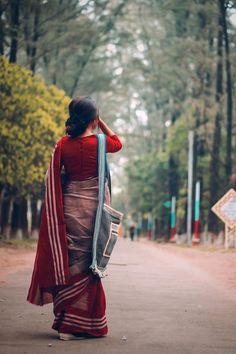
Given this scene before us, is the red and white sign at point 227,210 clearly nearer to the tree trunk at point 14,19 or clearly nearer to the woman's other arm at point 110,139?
the tree trunk at point 14,19

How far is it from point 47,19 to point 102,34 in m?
8.24

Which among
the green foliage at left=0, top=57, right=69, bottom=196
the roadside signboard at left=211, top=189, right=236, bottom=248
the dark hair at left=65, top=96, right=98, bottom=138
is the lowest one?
the roadside signboard at left=211, top=189, right=236, bottom=248

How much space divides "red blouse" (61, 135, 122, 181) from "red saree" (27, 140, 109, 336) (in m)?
0.05

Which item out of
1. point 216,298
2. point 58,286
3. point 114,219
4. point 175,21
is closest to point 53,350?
Result: point 58,286

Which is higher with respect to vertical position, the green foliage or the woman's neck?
the woman's neck

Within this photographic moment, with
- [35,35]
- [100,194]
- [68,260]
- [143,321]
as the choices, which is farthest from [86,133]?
[35,35]

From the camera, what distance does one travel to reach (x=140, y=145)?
8088cm

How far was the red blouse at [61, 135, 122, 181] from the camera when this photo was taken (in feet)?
25.3

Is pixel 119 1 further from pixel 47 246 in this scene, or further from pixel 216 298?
pixel 47 246

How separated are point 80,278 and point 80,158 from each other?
98 centimetres

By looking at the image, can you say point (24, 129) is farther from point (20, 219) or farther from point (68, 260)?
point (68, 260)

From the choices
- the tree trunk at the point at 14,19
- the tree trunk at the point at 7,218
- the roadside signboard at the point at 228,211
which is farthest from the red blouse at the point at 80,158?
the tree trunk at the point at 7,218

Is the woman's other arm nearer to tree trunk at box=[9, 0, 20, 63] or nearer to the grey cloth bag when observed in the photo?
the grey cloth bag

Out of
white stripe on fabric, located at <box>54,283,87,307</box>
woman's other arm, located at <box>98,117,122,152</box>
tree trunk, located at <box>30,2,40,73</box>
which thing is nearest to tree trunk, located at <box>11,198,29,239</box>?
tree trunk, located at <box>30,2,40,73</box>
